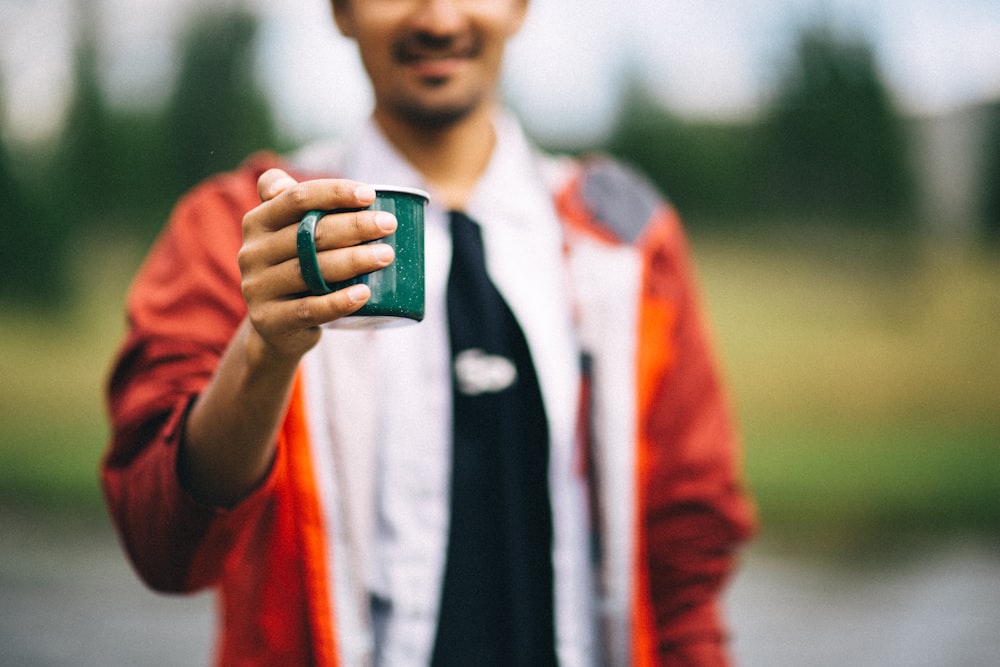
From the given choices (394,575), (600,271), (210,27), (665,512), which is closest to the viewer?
(394,575)

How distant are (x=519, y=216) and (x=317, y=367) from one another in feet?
1.30

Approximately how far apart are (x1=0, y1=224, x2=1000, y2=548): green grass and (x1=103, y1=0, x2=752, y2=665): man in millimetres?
Result: 6017

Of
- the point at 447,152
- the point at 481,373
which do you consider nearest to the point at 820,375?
the point at 447,152

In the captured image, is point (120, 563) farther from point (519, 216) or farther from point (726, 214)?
point (726, 214)

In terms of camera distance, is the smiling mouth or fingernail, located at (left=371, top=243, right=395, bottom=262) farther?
the smiling mouth

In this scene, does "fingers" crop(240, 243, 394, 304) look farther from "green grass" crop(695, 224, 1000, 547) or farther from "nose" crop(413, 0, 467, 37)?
"green grass" crop(695, 224, 1000, 547)

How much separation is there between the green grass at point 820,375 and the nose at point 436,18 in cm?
632

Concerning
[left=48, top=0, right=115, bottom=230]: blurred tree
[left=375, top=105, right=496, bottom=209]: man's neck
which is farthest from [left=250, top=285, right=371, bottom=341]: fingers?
[left=48, top=0, right=115, bottom=230]: blurred tree

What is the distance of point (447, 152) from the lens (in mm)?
1543

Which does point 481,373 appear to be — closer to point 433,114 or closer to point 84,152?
point 433,114

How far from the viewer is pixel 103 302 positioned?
29.8 ft

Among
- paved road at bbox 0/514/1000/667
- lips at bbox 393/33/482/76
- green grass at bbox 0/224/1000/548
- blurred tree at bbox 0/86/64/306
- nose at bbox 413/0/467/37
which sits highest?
blurred tree at bbox 0/86/64/306

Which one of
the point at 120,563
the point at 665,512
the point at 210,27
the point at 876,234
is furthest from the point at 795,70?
the point at 665,512

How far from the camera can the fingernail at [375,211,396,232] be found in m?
0.95
